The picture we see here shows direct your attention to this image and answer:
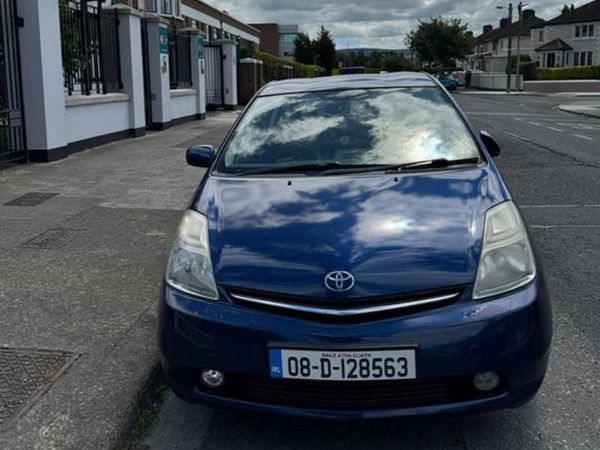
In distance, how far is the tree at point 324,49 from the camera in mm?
83750

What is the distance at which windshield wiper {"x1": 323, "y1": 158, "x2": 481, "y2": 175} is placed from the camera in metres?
3.56

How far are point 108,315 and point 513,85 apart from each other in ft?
181

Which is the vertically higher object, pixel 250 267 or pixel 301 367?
pixel 250 267

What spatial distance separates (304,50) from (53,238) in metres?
82.2

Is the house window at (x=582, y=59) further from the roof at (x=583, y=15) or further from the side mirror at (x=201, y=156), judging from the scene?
the side mirror at (x=201, y=156)

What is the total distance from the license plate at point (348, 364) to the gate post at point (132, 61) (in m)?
12.5

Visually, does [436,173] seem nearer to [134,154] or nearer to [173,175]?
[173,175]

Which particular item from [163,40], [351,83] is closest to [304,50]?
[163,40]

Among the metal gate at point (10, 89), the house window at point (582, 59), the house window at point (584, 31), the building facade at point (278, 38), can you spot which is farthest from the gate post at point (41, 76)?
the building facade at point (278, 38)

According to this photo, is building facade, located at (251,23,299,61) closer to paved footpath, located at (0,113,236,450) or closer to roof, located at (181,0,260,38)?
roof, located at (181,0,260,38)

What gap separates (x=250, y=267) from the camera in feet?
9.03

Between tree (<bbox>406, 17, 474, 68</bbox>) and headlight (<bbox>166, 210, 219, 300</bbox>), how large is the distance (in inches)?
2927

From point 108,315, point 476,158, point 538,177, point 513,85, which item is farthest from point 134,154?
point 513,85

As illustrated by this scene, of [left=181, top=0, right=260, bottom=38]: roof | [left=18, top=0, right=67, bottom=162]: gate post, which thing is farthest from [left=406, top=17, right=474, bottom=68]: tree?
[left=18, top=0, right=67, bottom=162]: gate post
